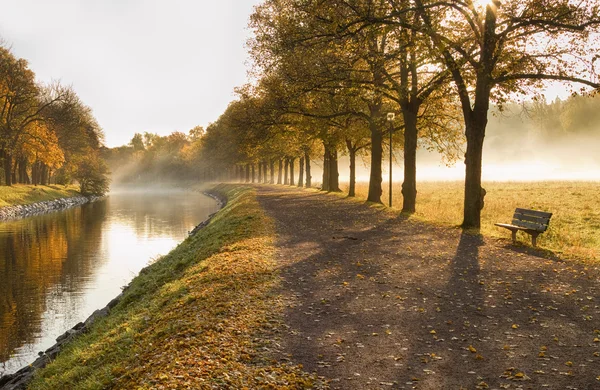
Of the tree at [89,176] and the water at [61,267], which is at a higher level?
the tree at [89,176]

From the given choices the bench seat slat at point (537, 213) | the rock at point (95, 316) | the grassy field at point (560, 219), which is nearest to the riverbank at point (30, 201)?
the rock at point (95, 316)

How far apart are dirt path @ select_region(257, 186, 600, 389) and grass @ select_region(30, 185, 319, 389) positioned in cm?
52

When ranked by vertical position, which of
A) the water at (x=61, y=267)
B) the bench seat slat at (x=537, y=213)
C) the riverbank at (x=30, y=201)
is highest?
the bench seat slat at (x=537, y=213)

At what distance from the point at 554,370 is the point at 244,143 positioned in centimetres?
2650

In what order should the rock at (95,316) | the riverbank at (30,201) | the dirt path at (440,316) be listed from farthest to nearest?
the riverbank at (30,201), the rock at (95,316), the dirt path at (440,316)

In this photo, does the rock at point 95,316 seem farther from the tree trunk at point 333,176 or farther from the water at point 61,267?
the tree trunk at point 333,176

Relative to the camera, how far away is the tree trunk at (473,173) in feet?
59.9

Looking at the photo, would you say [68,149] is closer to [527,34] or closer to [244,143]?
[244,143]

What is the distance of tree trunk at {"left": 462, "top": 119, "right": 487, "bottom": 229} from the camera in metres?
18.3

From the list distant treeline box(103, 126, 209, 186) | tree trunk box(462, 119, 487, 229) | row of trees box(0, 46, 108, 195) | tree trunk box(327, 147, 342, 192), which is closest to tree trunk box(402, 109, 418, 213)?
tree trunk box(462, 119, 487, 229)

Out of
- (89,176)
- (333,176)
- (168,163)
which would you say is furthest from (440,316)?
(168,163)

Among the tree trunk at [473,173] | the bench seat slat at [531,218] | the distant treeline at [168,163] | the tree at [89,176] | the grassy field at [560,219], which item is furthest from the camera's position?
the distant treeline at [168,163]

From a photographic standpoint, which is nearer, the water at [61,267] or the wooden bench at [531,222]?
the water at [61,267]

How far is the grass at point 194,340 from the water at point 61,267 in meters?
2.23
